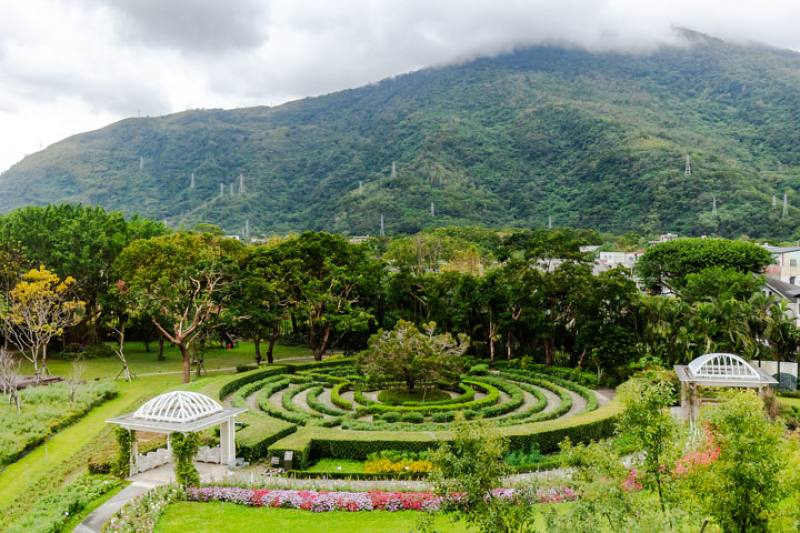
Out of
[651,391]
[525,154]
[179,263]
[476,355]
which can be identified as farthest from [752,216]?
[651,391]

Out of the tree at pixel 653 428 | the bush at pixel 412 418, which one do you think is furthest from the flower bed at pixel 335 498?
the bush at pixel 412 418

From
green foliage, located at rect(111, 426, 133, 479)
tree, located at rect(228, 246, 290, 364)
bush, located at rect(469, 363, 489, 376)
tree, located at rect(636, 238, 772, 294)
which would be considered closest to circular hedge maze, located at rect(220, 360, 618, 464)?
bush, located at rect(469, 363, 489, 376)

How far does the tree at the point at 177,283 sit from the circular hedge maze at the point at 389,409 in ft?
18.8

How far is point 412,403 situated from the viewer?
104ft

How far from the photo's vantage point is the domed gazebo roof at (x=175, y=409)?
68.0 ft

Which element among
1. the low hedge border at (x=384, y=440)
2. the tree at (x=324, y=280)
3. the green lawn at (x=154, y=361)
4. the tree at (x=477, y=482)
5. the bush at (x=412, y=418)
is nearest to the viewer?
the tree at (x=477, y=482)

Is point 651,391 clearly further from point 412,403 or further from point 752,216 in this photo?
point 752,216

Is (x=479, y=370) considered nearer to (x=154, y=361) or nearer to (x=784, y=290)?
(x=154, y=361)

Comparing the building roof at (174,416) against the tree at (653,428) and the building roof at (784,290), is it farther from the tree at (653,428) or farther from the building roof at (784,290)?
the building roof at (784,290)

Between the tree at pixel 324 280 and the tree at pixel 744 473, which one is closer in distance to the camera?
the tree at pixel 744 473

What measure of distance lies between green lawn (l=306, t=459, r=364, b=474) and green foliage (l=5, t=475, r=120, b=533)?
7.53 m

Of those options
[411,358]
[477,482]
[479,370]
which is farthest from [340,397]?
[477,482]

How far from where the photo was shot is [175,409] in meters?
20.9

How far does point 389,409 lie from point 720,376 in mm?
17571
